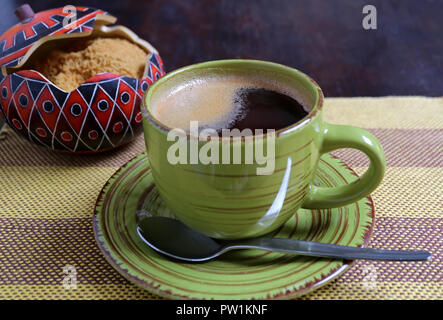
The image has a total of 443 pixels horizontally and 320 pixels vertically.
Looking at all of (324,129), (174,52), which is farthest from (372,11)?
(324,129)

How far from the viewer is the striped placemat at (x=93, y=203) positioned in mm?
540

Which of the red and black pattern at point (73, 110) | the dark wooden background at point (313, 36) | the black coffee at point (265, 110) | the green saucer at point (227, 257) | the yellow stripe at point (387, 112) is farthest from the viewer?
the dark wooden background at point (313, 36)

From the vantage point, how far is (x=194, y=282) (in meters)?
0.50

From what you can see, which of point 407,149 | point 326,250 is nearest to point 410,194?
point 407,149

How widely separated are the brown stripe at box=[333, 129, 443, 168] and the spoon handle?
28 centimetres

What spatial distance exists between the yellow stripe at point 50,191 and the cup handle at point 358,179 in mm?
319

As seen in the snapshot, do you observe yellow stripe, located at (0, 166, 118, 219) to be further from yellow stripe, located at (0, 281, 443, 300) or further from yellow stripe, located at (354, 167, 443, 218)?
yellow stripe, located at (354, 167, 443, 218)

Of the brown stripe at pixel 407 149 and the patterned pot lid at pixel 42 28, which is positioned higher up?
the patterned pot lid at pixel 42 28

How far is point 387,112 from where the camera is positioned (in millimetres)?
891

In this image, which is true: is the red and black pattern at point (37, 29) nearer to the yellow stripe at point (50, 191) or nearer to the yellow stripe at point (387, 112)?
the yellow stripe at point (50, 191)

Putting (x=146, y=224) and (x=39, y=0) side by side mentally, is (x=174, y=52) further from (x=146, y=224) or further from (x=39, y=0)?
(x=146, y=224)

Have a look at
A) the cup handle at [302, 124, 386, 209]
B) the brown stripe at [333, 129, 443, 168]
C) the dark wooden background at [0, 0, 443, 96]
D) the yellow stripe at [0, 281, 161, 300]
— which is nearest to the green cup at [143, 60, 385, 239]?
the cup handle at [302, 124, 386, 209]

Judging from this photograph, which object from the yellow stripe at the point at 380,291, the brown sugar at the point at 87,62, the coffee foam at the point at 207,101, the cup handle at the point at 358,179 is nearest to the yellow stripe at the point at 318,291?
the yellow stripe at the point at 380,291

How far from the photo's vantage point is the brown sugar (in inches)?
31.8
